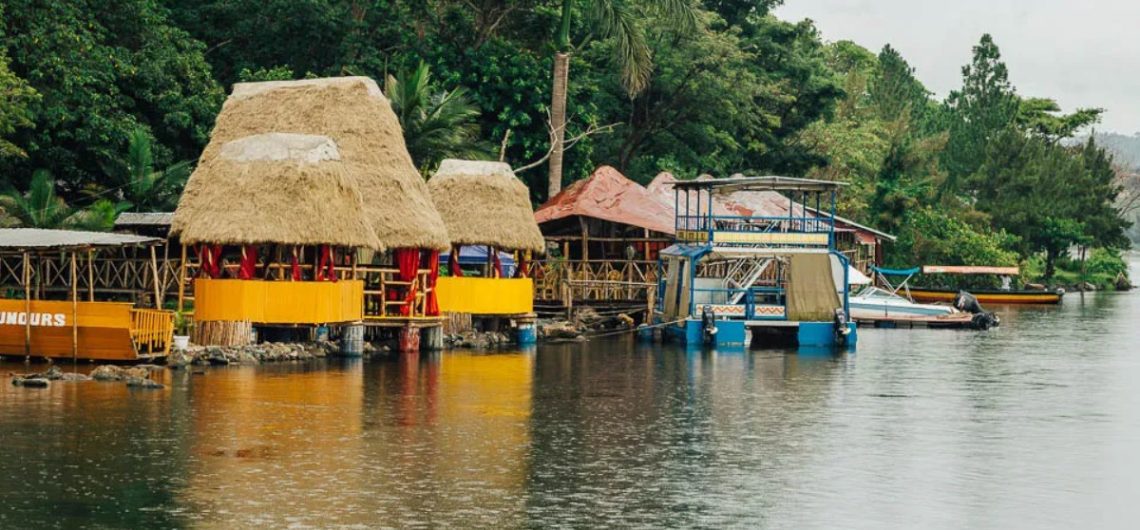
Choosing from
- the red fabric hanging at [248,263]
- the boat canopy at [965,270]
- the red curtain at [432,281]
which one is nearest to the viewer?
the red fabric hanging at [248,263]

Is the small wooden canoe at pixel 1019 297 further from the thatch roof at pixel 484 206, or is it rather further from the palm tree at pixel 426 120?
the thatch roof at pixel 484 206

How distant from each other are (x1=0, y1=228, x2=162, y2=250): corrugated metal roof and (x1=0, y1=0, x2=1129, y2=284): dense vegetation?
28.6 ft

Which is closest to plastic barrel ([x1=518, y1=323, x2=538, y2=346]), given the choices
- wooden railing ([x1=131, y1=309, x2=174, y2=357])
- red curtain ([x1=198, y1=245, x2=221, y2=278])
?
red curtain ([x1=198, y1=245, x2=221, y2=278])

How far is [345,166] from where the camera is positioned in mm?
40344

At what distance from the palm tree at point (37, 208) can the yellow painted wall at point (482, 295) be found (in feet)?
36.1

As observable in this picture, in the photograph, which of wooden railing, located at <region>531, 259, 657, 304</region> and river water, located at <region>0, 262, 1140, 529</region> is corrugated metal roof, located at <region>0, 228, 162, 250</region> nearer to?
river water, located at <region>0, 262, 1140, 529</region>

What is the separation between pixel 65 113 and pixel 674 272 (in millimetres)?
19113

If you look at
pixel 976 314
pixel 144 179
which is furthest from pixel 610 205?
pixel 144 179

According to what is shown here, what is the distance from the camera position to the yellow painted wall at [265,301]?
3856 centimetres

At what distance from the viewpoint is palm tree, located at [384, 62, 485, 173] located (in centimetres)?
5512

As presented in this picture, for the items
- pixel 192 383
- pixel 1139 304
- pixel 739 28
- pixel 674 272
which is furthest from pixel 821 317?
pixel 1139 304

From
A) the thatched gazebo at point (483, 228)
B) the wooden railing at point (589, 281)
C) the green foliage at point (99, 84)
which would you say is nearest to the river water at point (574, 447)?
the thatched gazebo at point (483, 228)

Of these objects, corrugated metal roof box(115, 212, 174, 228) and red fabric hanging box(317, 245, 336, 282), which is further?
corrugated metal roof box(115, 212, 174, 228)

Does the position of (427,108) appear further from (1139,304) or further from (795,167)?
(1139,304)
